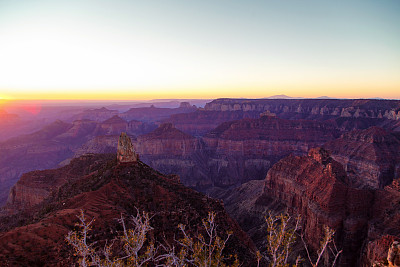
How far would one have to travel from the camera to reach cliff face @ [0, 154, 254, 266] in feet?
66.8

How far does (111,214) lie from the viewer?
85.0ft

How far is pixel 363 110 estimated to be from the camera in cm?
13900

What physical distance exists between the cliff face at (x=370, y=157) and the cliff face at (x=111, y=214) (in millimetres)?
58297

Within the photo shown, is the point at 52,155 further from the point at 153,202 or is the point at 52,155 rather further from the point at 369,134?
the point at 369,134

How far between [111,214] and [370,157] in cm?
7725

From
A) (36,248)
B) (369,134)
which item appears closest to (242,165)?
(369,134)

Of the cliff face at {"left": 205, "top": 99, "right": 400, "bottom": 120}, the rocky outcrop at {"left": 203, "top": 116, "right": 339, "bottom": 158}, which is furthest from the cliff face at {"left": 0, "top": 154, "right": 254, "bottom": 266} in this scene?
the cliff face at {"left": 205, "top": 99, "right": 400, "bottom": 120}

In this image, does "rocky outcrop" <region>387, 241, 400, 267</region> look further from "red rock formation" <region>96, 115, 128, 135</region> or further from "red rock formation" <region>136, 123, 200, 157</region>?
"red rock formation" <region>96, 115, 128, 135</region>

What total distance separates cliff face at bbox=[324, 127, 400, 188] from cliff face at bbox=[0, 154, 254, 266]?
58.3m

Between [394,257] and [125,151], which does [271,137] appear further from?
[394,257]

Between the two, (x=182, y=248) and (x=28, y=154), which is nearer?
(x=182, y=248)

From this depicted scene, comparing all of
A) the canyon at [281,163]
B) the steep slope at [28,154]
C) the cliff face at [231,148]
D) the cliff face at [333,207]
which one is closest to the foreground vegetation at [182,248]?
the canyon at [281,163]

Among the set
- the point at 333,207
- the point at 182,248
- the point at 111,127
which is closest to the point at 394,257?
→ the point at 182,248

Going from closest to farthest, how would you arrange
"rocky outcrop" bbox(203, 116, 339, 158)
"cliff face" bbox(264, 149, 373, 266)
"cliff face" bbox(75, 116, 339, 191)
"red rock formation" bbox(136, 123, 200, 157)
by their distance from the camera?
"cliff face" bbox(264, 149, 373, 266)
"cliff face" bbox(75, 116, 339, 191)
"rocky outcrop" bbox(203, 116, 339, 158)
"red rock formation" bbox(136, 123, 200, 157)
